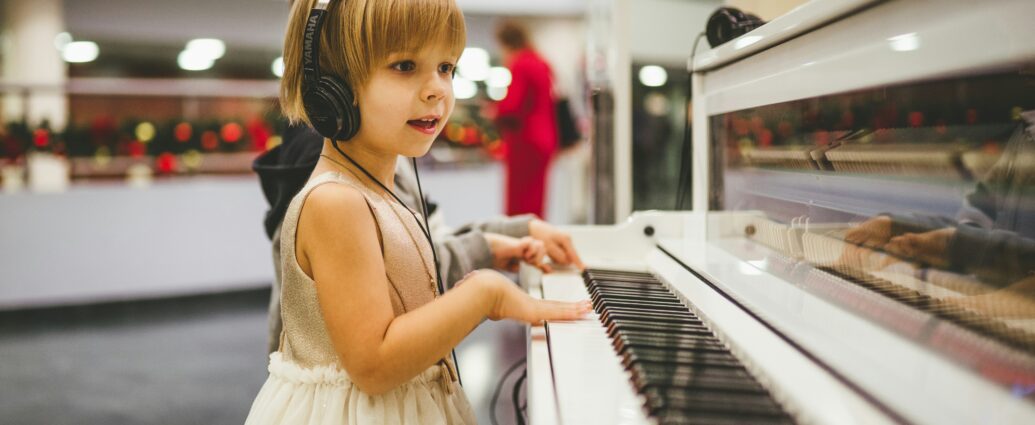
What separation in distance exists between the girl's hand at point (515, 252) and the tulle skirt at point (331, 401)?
1.56ft

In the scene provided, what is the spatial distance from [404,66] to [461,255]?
564mm

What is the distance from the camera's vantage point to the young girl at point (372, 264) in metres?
0.94

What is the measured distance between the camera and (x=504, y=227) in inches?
66.5

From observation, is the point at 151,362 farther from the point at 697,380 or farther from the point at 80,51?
the point at 80,51

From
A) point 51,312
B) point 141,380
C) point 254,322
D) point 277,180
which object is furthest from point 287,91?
point 51,312

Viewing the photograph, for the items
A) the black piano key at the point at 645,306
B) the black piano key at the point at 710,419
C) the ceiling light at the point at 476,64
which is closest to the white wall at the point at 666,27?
the black piano key at the point at 645,306

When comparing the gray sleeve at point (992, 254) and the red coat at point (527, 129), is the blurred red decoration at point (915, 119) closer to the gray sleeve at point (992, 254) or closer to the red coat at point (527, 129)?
the gray sleeve at point (992, 254)

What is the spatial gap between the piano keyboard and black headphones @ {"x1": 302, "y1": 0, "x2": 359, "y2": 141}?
468 mm

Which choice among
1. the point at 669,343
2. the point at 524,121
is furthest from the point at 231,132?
the point at 669,343

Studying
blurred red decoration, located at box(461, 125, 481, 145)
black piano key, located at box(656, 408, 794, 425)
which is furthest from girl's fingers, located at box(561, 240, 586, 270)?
blurred red decoration, located at box(461, 125, 481, 145)

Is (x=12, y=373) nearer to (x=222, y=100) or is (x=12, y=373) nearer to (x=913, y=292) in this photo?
(x=222, y=100)

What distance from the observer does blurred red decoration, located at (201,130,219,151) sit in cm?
477

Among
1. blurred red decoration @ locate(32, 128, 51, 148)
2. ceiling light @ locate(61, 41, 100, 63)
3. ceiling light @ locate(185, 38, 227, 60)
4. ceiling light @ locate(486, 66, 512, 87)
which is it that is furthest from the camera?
ceiling light @ locate(486, 66, 512, 87)

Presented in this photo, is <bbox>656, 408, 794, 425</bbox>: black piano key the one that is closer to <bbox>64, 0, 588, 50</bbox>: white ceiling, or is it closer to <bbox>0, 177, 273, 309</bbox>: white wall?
<bbox>0, 177, 273, 309</bbox>: white wall
